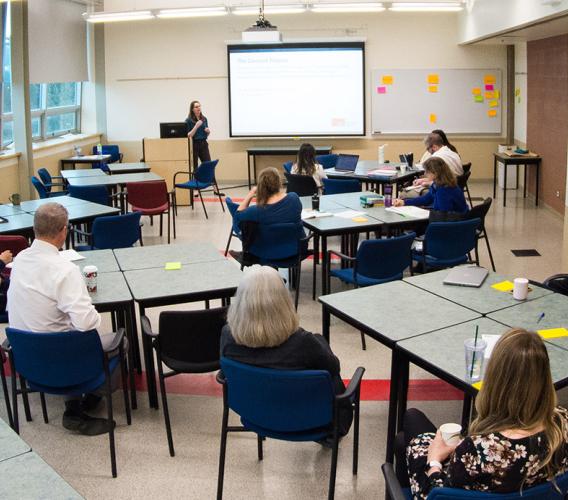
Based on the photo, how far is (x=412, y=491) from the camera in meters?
2.51

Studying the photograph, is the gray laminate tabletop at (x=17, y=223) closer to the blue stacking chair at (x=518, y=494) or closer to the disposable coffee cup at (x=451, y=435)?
the disposable coffee cup at (x=451, y=435)

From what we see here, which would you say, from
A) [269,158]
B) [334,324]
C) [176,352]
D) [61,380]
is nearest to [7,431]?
[61,380]

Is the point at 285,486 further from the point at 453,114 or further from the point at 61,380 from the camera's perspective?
the point at 453,114

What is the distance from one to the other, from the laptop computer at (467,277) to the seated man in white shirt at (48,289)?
1.92 m

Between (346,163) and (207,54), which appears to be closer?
(346,163)

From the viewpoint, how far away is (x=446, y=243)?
5664mm

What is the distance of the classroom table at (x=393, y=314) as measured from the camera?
10.9ft

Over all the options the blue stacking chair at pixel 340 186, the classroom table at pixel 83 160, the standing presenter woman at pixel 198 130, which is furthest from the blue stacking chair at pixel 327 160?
the classroom table at pixel 83 160

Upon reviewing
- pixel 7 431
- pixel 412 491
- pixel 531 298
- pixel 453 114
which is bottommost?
pixel 412 491

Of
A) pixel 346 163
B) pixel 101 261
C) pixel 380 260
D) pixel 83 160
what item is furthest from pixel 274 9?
pixel 101 261

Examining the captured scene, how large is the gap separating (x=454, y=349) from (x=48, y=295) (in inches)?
77.0

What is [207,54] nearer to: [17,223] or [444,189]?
[17,223]

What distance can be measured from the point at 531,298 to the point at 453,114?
912 centimetres

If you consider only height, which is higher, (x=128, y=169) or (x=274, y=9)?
(x=274, y=9)
